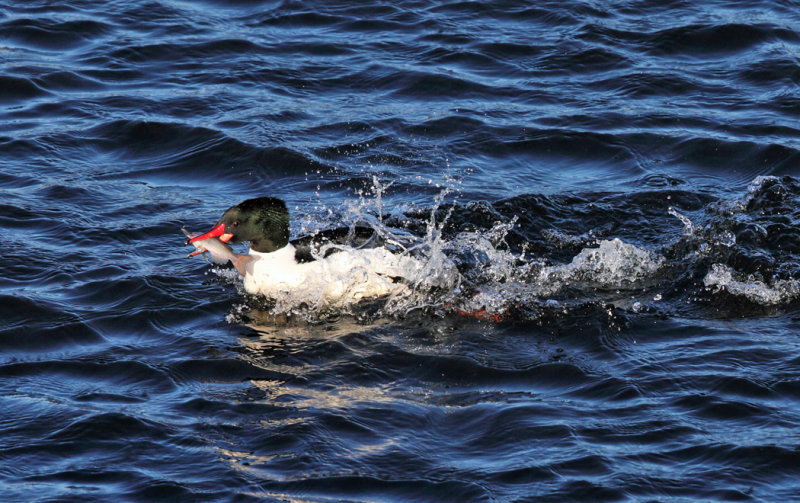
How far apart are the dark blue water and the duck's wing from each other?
366mm

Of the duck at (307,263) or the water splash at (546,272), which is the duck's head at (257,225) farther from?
the water splash at (546,272)

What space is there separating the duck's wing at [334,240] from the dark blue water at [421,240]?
0.37m

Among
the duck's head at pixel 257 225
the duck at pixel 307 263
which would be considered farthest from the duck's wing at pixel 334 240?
the duck's head at pixel 257 225

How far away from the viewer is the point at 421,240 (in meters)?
8.76

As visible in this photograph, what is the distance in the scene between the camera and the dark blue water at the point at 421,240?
616cm

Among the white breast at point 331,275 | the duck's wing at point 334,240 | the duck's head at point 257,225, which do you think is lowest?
the white breast at point 331,275

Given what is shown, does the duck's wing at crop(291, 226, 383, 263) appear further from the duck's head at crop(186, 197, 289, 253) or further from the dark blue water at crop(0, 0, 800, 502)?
the dark blue water at crop(0, 0, 800, 502)

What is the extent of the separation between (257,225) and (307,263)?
467 millimetres

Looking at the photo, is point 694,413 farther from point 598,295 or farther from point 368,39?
point 368,39

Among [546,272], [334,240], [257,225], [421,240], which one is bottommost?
[546,272]

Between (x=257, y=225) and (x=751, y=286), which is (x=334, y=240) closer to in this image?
(x=257, y=225)

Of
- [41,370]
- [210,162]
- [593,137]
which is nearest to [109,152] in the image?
[210,162]

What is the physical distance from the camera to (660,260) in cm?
858

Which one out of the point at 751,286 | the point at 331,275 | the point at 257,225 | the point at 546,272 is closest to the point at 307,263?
the point at 331,275
